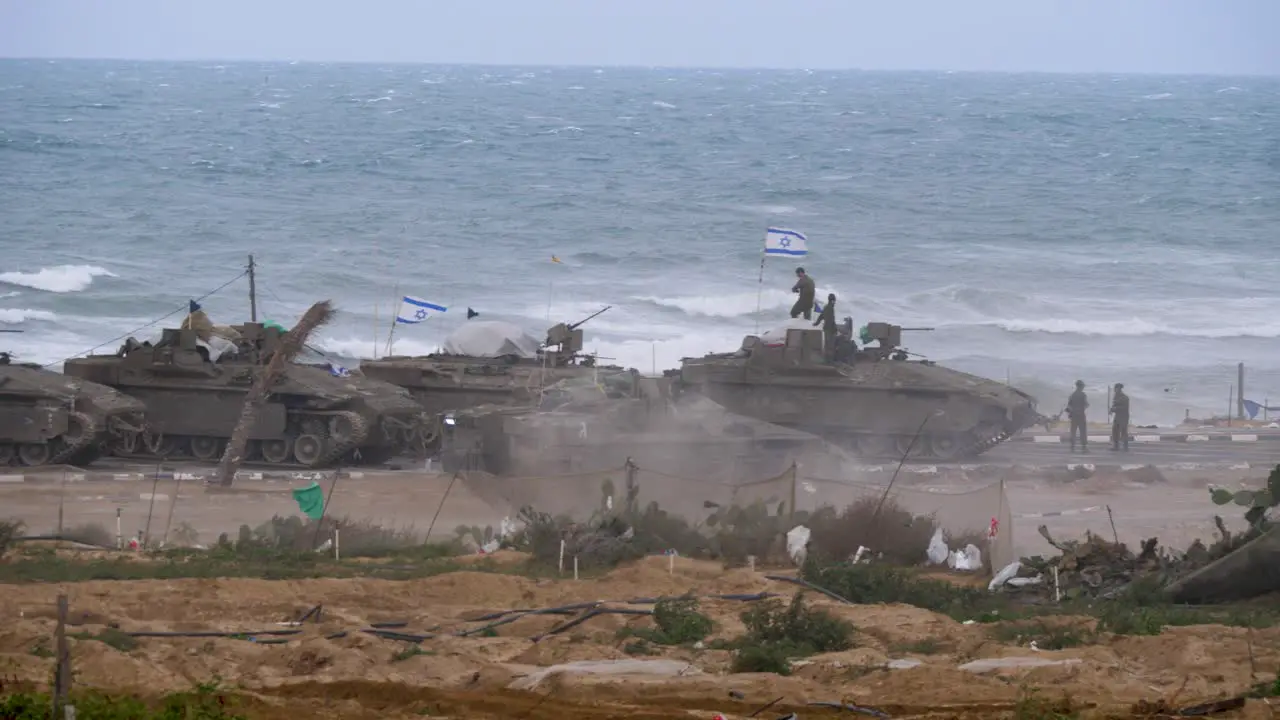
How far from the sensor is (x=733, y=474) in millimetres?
23344

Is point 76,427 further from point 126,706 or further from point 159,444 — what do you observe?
point 126,706

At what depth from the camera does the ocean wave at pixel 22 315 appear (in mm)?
47062

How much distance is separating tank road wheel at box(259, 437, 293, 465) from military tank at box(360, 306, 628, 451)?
2.00 m

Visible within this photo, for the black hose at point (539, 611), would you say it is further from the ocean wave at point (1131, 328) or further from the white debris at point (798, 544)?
the ocean wave at point (1131, 328)

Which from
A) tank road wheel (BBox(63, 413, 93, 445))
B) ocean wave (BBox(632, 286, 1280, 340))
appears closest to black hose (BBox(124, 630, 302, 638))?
tank road wheel (BBox(63, 413, 93, 445))

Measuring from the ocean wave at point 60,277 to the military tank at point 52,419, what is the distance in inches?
993

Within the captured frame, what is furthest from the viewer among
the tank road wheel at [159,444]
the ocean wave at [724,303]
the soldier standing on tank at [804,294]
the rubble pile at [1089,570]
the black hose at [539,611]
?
the ocean wave at [724,303]

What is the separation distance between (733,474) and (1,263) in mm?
37039

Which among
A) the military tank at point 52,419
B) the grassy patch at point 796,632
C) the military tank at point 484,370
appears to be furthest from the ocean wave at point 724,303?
the grassy patch at point 796,632

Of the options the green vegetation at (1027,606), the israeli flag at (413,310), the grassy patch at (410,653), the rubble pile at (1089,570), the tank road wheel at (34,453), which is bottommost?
the grassy patch at (410,653)

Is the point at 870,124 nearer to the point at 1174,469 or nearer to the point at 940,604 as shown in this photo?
the point at 1174,469

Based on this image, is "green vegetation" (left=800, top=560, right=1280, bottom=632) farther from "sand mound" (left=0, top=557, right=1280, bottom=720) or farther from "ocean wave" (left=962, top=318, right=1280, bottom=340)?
"ocean wave" (left=962, top=318, right=1280, bottom=340)

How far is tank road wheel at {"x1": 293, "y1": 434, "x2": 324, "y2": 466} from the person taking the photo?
26375 mm

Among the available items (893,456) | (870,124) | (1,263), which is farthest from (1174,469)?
(870,124)
